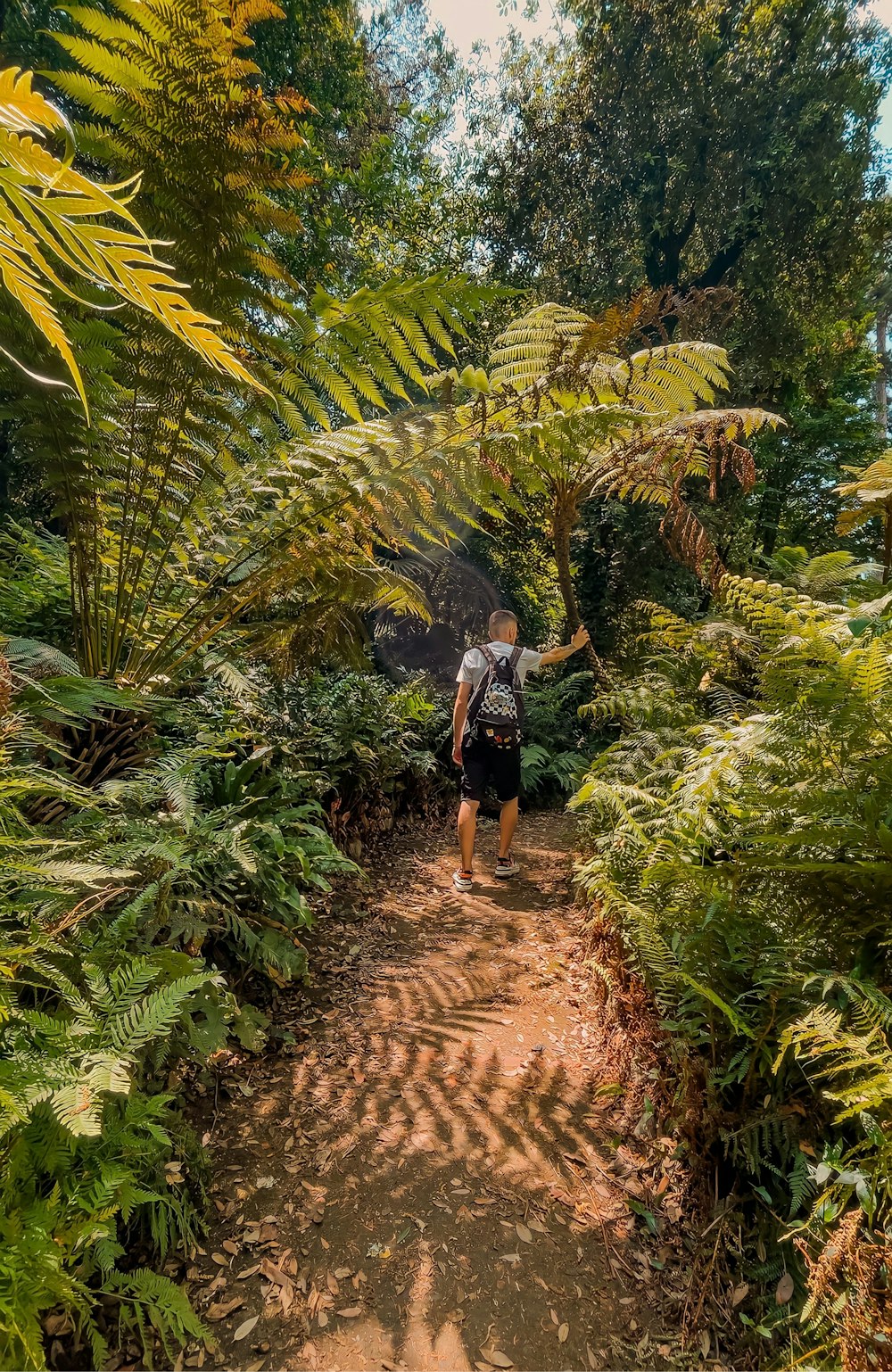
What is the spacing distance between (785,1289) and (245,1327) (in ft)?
4.10

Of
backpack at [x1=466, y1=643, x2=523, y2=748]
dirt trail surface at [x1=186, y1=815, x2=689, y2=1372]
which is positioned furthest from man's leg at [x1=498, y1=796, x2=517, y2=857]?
dirt trail surface at [x1=186, y1=815, x2=689, y2=1372]

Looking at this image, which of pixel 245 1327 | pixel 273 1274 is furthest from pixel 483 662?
pixel 245 1327

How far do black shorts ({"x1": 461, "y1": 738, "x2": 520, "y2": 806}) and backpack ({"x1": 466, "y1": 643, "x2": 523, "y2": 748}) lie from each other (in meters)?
0.05

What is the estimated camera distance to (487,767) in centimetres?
411

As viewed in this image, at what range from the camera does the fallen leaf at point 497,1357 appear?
140 centimetres

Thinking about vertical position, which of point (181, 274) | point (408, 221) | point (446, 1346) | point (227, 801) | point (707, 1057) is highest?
point (408, 221)

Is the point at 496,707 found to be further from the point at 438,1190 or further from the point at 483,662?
the point at 438,1190

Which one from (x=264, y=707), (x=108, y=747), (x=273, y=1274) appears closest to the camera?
(x=273, y=1274)

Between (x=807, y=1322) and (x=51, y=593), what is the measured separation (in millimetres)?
4071

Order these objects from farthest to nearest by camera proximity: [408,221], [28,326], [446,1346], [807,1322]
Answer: [408,221], [28,326], [446,1346], [807,1322]

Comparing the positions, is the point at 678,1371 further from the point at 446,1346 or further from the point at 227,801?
the point at 227,801

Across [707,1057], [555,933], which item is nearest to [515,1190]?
[707,1057]

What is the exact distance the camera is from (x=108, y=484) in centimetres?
254

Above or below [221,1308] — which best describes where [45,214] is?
above
